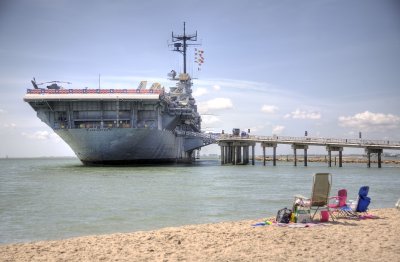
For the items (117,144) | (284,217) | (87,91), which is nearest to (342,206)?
(284,217)

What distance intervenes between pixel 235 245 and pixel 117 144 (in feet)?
135

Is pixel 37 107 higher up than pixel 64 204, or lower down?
higher up

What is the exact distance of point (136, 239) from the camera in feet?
32.2

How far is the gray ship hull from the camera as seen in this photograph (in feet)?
155

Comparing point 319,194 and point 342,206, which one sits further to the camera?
point 342,206

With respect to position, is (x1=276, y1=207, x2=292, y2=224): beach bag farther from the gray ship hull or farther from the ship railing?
the gray ship hull

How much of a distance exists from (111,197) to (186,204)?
15.6 ft

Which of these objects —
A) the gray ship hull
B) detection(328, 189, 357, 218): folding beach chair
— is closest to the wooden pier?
the gray ship hull

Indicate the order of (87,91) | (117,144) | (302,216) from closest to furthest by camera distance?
(302,216) < (87,91) < (117,144)

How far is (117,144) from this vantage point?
48.7 metres

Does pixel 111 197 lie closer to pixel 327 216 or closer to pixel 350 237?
pixel 327 216

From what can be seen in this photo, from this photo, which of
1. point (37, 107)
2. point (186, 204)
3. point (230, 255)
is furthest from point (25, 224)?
point (37, 107)

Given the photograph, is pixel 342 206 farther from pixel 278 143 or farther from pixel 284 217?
pixel 278 143

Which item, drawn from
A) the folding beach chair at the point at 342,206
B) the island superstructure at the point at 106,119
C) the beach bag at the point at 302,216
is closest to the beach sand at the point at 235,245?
the beach bag at the point at 302,216
